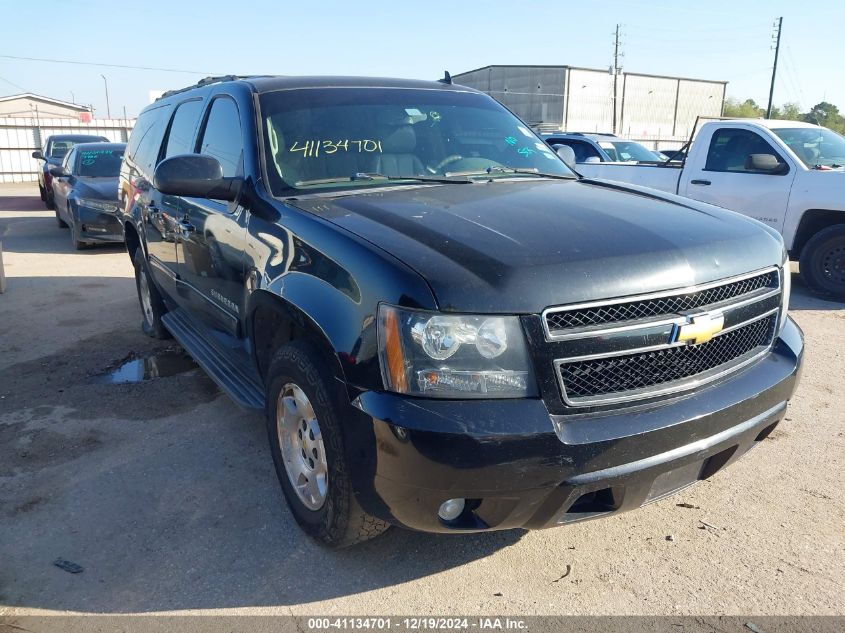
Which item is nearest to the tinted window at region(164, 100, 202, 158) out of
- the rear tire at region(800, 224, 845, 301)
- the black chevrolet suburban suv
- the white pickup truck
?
the black chevrolet suburban suv

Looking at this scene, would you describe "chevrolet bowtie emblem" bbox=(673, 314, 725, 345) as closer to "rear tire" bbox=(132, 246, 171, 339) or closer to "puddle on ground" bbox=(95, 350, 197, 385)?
"puddle on ground" bbox=(95, 350, 197, 385)

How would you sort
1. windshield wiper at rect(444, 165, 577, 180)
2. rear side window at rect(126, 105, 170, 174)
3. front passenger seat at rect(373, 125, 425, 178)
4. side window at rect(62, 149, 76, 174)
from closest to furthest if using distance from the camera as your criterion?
front passenger seat at rect(373, 125, 425, 178) < windshield wiper at rect(444, 165, 577, 180) < rear side window at rect(126, 105, 170, 174) < side window at rect(62, 149, 76, 174)

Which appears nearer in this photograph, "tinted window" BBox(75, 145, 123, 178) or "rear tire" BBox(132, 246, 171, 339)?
"rear tire" BBox(132, 246, 171, 339)

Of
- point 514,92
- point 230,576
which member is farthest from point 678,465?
point 514,92

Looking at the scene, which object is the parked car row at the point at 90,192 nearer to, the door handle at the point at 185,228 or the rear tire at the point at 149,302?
the rear tire at the point at 149,302

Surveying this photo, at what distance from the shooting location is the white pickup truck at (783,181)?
7.16 metres

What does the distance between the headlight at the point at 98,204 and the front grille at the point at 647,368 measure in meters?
9.66

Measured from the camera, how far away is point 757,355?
2721 mm

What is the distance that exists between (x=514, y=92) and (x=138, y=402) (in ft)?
178

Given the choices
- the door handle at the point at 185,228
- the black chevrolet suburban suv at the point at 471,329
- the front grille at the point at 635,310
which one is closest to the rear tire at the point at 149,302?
the door handle at the point at 185,228

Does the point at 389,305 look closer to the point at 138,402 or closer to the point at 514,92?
the point at 138,402

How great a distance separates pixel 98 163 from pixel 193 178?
955cm

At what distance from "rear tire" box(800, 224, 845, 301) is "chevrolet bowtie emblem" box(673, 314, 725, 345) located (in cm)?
575

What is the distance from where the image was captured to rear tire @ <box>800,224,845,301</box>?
281 inches
